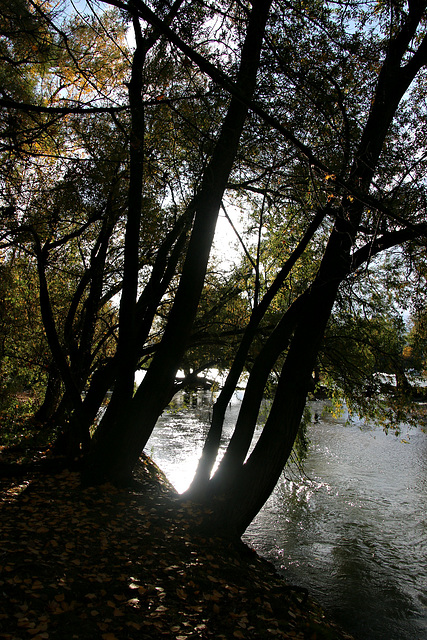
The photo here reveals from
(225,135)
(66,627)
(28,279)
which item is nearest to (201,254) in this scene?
(225,135)

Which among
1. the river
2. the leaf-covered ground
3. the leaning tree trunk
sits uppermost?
the leaning tree trunk

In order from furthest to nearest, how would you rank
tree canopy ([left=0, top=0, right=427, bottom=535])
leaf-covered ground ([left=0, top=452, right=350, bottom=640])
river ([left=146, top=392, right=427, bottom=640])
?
river ([left=146, top=392, right=427, bottom=640]) < tree canopy ([left=0, top=0, right=427, bottom=535]) < leaf-covered ground ([left=0, top=452, right=350, bottom=640])

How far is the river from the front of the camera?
743cm

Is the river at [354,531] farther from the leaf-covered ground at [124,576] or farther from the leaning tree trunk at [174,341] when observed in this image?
the leaning tree trunk at [174,341]

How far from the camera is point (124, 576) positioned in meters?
4.23

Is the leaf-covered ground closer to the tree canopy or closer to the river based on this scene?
the tree canopy

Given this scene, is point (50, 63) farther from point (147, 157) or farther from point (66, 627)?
point (66, 627)

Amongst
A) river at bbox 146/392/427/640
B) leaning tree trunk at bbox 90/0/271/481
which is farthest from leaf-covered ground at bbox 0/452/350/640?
river at bbox 146/392/427/640

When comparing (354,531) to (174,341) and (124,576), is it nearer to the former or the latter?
(174,341)

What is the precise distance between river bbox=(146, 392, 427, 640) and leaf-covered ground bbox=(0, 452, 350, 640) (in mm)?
2360

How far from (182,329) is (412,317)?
173 inches

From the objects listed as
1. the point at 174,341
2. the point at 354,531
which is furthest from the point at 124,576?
the point at 354,531

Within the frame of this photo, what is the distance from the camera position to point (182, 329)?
670 centimetres

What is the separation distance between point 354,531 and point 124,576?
8.55 metres
